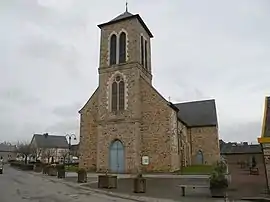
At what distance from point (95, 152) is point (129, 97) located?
7193 mm

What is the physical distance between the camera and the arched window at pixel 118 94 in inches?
1283

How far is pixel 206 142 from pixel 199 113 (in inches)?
215

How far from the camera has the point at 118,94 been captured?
33.1m

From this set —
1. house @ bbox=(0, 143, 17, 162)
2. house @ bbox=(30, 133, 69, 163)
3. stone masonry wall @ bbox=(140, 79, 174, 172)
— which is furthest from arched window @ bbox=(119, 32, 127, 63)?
house @ bbox=(0, 143, 17, 162)

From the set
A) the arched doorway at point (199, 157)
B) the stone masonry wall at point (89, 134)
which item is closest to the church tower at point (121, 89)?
the stone masonry wall at point (89, 134)

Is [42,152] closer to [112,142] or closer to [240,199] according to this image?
[112,142]

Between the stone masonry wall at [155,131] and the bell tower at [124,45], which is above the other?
the bell tower at [124,45]

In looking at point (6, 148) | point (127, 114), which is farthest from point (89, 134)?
point (6, 148)

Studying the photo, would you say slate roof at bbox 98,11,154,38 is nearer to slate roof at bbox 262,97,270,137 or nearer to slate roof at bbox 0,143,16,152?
slate roof at bbox 262,97,270,137

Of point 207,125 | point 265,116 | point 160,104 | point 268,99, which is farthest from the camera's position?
point 207,125

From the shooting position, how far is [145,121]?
104ft

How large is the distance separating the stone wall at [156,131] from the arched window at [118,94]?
2.23 m

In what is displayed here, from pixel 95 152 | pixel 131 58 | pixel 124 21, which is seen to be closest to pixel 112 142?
pixel 95 152

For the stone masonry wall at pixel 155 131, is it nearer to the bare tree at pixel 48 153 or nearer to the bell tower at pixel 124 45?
the bell tower at pixel 124 45
